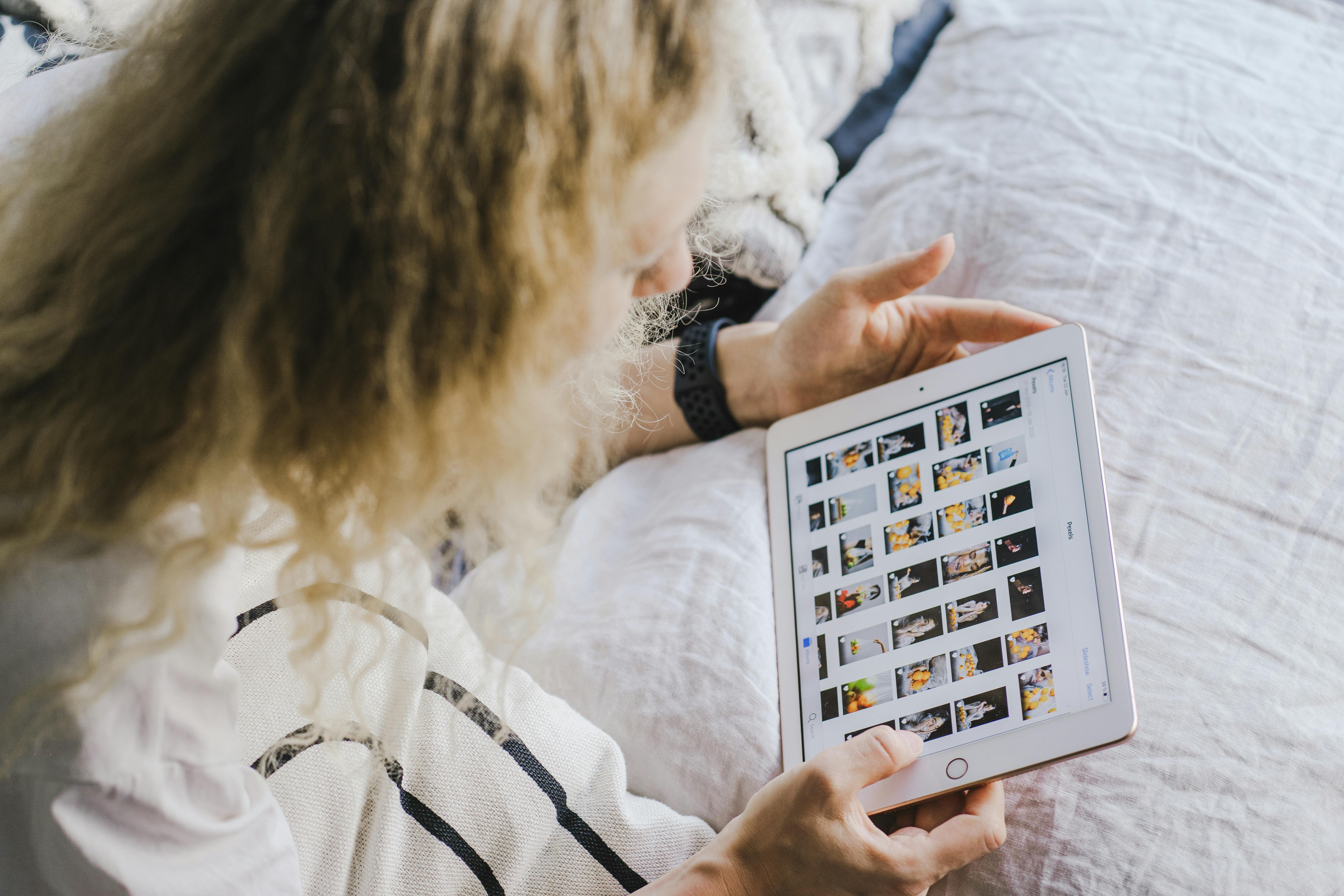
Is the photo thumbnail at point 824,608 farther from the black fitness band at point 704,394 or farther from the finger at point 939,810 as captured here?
the black fitness band at point 704,394

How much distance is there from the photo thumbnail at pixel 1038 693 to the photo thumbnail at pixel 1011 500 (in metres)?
0.11

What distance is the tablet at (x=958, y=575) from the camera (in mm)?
555

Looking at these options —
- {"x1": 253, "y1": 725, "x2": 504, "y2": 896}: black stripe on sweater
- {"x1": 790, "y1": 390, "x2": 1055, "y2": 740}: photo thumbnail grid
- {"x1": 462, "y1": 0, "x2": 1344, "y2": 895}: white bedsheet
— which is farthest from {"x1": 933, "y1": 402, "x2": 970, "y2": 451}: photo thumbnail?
{"x1": 253, "y1": 725, "x2": 504, "y2": 896}: black stripe on sweater

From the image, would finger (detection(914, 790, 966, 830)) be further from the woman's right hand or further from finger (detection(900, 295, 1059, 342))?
finger (detection(900, 295, 1059, 342))

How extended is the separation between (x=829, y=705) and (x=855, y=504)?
0.51 ft

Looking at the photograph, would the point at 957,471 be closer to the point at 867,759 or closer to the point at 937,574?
the point at 937,574

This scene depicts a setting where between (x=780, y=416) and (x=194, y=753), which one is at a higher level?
(x=194, y=753)

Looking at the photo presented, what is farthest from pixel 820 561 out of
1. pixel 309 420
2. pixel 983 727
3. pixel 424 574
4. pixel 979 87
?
pixel 979 87

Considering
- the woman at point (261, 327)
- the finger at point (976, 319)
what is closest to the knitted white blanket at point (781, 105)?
the finger at point (976, 319)

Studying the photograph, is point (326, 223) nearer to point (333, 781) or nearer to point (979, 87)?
point (333, 781)

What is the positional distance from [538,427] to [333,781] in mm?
298

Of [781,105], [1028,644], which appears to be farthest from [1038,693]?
[781,105]

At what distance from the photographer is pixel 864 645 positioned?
631mm

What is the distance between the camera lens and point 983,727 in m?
0.56
